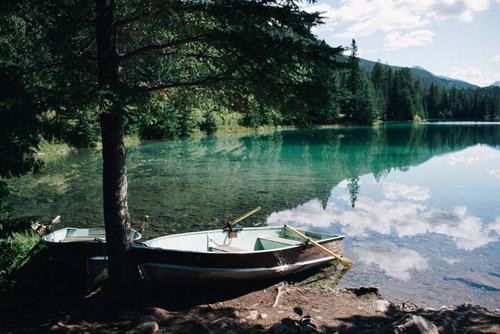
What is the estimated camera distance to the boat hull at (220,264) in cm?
923

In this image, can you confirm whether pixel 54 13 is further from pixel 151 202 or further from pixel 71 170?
pixel 71 170

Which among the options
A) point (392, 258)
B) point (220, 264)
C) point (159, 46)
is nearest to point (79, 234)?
point (220, 264)

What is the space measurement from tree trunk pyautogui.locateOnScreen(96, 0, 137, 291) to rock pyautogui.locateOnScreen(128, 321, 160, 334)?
183cm

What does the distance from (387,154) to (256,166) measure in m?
17.0

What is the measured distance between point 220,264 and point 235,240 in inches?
98.5

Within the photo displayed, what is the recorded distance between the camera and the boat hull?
30.3 ft

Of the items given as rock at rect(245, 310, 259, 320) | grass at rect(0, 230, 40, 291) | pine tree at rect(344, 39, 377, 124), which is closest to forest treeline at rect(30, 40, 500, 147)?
pine tree at rect(344, 39, 377, 124)

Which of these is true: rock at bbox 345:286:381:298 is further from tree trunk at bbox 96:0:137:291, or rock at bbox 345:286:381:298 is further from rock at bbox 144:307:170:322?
tree trunk at bbox 96:0:137:291

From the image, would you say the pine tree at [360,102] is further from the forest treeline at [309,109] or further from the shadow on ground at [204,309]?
the shadow on ground at [204,309]

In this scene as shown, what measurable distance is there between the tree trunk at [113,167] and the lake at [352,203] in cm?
618

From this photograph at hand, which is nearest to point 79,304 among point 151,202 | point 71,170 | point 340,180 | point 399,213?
point 151,202

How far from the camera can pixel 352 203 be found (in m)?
21.0

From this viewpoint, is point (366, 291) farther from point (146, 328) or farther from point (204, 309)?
point (146, 328)

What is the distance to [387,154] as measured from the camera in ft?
140
